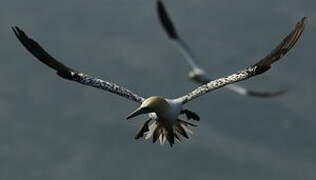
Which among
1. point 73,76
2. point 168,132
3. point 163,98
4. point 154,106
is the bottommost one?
point 154,106

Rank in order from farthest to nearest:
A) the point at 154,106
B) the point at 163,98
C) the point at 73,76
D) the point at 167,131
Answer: the point at 73,76, the point at 167,131, the point at 163,98, the point at 154,106

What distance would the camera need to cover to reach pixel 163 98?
70562mm

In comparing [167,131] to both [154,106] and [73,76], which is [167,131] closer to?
[154,106]

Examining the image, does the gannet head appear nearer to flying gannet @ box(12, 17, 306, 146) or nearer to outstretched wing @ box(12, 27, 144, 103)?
flying gannet @ box(12, 17, 306, 146)

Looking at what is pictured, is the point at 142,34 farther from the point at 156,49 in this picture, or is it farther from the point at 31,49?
the point at 31,49

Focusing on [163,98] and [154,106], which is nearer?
[154,106]

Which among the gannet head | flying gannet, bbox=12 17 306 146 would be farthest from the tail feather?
the gannet head

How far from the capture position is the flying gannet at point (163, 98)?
70.2 meters

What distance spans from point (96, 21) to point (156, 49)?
10897 millimetres

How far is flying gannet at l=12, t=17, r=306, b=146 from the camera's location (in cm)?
7019

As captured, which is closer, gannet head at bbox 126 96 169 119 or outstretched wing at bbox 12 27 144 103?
gannet head at bbox 126 96 169 119

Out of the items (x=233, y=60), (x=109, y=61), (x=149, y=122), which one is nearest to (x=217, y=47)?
(x=233, y=60)

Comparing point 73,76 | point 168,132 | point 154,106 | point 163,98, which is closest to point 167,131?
point 168,132

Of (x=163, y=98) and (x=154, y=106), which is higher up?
(x=163, y=98)
